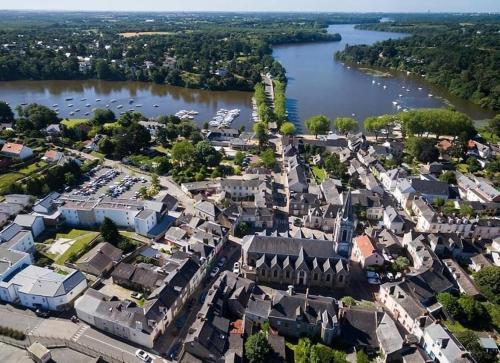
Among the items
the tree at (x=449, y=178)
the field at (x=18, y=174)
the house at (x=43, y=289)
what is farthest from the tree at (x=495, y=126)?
the field at (x=18, y=174)

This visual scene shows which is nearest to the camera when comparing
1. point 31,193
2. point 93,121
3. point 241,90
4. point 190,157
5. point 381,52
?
point 31,193

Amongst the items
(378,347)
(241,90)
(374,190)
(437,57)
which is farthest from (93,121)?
(437,57)

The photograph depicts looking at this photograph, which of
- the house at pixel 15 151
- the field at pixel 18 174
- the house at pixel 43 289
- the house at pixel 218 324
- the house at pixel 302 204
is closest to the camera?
the house at pixel 218 324

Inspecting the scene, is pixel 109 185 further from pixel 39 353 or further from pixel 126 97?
pixel 126 97

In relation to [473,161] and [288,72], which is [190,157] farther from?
[288,72]

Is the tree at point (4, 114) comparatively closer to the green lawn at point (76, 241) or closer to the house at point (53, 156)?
the house at point (53, 156)

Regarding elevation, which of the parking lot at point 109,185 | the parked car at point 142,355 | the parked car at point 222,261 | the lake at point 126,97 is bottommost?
the lake at point 126,97

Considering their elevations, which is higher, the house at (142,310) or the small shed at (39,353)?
the house at (142,310)

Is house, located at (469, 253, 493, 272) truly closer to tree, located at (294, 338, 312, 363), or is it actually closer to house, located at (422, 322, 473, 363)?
house, located at (422, 322, 473, 363)
